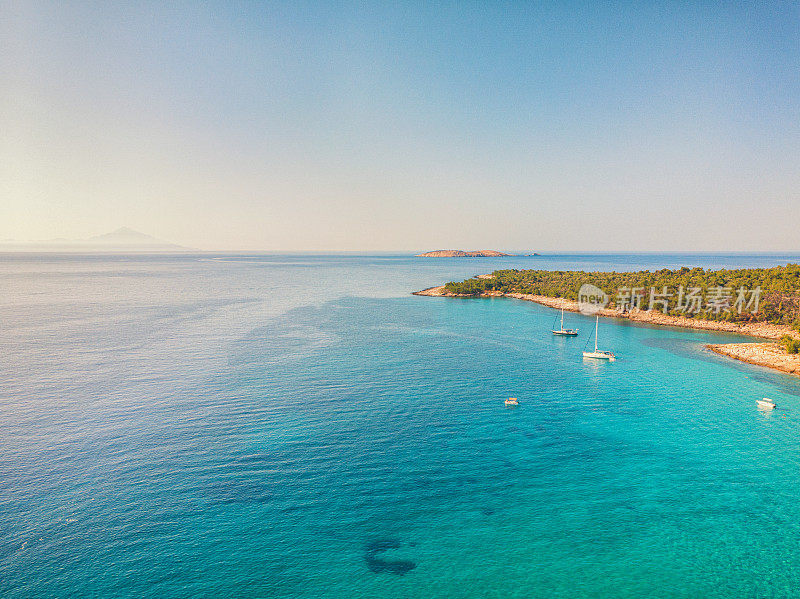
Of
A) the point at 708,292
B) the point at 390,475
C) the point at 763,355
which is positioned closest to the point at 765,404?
the point at 763,355

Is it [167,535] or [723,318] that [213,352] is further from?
[723,318]

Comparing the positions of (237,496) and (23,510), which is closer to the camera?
(23,510)

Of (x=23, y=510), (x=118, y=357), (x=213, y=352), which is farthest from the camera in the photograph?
(x=213, y=352)

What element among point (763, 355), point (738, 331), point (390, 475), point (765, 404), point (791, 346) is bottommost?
point (390, 475)

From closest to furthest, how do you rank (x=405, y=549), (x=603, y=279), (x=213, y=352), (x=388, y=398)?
(x=405, y=549)
(x=388, y=398)
(x=213, y=352)
(x=603, y=279)

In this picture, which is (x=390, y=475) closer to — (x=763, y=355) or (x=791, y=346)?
(x=763, y=355)

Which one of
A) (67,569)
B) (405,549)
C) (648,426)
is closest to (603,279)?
(648,426)

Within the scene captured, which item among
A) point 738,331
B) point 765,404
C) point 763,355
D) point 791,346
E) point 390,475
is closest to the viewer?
point 390,475
